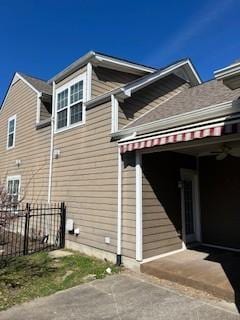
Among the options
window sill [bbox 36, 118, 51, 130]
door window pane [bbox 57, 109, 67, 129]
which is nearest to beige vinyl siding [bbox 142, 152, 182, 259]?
door window pane [bbox 57, 109, 67, 129]

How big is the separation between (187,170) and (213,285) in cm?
439

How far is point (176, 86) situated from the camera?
434 inches

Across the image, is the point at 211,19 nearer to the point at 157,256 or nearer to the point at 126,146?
the point at 126,146

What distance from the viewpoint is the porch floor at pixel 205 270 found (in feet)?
18.1

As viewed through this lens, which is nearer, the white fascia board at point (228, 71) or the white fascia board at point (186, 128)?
the white fascia board at point (228, 71)

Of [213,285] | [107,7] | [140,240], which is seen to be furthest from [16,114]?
[213,285]

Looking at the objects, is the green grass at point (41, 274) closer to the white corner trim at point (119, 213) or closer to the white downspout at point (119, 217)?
the white downspout at point (119, 217)

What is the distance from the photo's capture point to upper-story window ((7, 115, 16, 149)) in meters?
15.4

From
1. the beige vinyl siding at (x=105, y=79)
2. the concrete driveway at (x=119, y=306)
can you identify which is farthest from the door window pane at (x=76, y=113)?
the concrete driveway at (x=119, y=306)

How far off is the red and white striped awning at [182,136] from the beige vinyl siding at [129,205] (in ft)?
1.69

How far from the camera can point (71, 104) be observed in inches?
417

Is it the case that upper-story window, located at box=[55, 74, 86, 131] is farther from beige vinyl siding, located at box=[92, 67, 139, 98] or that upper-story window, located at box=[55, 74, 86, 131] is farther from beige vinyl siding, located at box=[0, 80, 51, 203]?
beige vinyl siding, located at box=[0, 80, 51, 203]

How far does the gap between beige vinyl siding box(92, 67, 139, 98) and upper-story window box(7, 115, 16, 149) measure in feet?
24.4

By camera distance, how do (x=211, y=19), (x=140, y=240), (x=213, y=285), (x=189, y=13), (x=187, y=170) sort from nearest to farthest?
(x=213, y=285) → (x=140, y=240) → (x=187, y=170) → (x=211, y=19) → (x=189, y=13)
